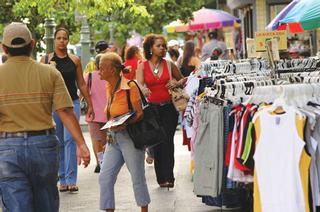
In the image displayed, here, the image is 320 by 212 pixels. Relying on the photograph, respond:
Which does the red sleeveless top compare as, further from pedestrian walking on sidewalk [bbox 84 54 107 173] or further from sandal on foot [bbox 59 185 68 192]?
pedestrian walking on sidewalk [bbox 84 54 107 173]

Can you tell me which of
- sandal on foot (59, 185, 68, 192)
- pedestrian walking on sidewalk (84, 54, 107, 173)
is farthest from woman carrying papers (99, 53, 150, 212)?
pedestrian walking on sidewalk (84, 54, 107, 173)

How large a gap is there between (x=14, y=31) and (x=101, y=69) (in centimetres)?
242

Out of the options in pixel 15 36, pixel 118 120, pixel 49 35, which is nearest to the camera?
pixel 15 36

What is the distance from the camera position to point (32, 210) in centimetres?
707

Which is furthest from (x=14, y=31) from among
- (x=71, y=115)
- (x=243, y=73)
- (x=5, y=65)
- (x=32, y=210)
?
(x=243, y=73)

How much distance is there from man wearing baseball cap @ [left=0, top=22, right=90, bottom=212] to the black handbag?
214 centimetres

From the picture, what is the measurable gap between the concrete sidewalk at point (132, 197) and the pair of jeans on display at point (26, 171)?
3.50 meters

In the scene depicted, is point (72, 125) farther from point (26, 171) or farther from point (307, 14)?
point (307, 14)

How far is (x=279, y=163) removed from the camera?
761 cm

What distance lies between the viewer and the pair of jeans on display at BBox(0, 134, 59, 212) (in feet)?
22.9

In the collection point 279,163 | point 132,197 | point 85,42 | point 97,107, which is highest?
point 279,163

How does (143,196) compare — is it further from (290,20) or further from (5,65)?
(290,20)

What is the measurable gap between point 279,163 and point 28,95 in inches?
79.6

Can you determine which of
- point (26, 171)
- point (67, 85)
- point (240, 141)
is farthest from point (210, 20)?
point (26, 171)
